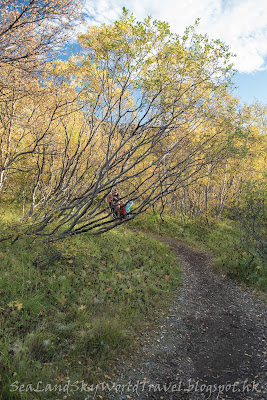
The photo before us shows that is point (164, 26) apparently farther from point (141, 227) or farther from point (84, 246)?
point (141, 227)

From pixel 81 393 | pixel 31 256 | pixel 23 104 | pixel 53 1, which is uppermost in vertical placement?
pixel 53 1

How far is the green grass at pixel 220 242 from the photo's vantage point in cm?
891

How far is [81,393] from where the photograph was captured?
355 centimetres

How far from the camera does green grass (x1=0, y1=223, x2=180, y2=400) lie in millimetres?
3775

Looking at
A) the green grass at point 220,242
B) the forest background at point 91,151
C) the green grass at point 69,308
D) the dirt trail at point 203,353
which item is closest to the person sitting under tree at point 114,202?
the forest background at point 91,151

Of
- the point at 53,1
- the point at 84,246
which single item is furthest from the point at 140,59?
the point at 84,246

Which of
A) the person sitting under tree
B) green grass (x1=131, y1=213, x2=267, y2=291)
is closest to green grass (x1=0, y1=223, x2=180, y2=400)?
the person sitting under tree

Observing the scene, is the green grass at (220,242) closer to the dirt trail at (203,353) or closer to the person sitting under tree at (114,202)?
the dirt trail at (203,353)

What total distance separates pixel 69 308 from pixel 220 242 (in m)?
10.8

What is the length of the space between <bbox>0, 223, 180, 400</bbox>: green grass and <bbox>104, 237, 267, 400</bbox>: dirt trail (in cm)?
48

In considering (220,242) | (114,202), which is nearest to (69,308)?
(114,202)

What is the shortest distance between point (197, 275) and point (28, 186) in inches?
411

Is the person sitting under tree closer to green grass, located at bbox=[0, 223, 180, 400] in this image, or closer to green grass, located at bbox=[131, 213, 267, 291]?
green grass, located at bbox=[0, 223, 180, 400]

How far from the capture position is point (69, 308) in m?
5.27
